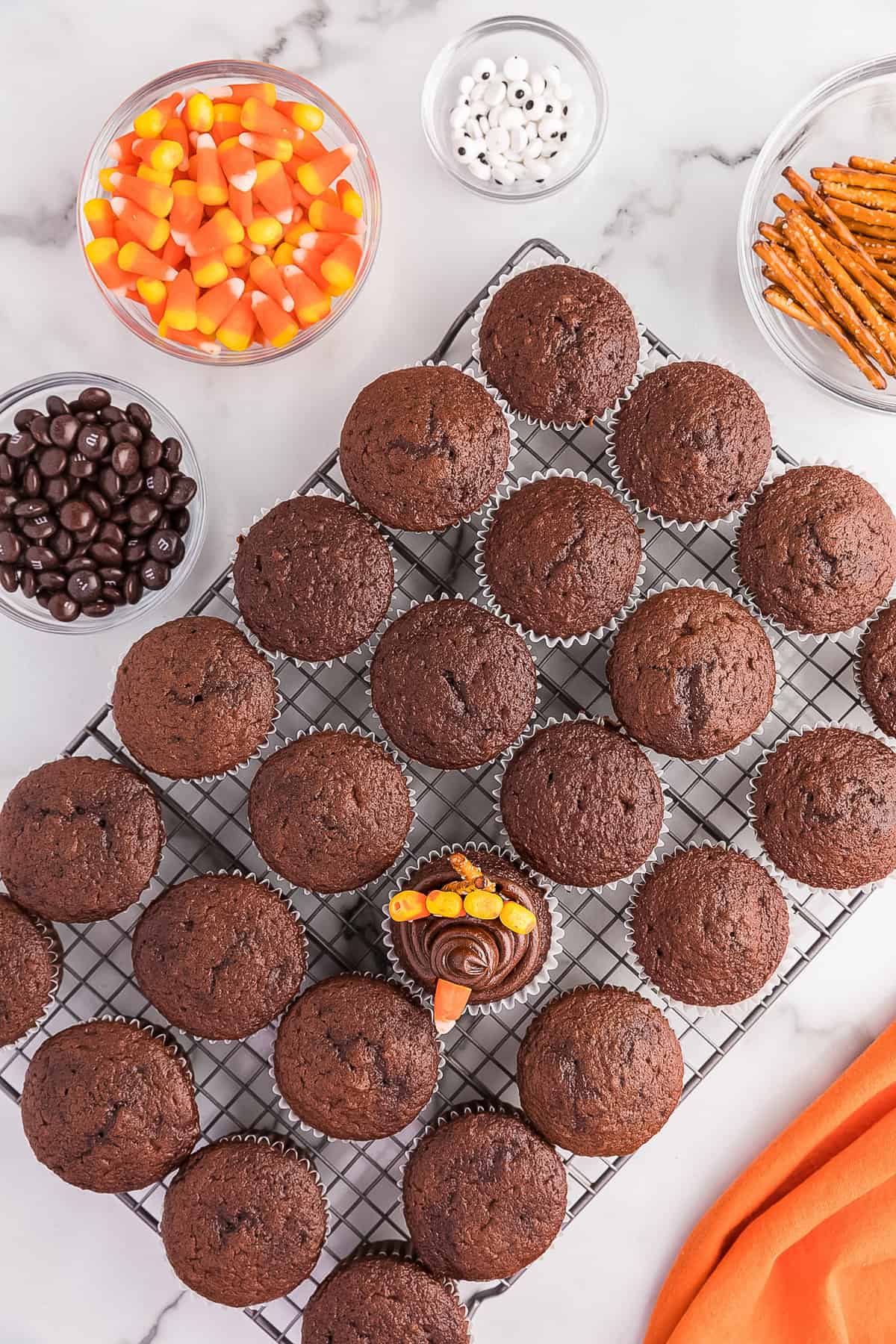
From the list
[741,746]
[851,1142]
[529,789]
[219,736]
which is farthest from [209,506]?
[851,1142]

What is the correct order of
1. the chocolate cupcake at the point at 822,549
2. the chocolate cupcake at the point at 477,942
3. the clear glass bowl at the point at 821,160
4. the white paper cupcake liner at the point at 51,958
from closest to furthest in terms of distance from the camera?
the chocolate cupcake at the point at 477,942 → the chocolate cupcake at the point at 822,549 → the white paper cupcake liner at the point at 51,958 → the clear glass bowl at the point at 821,160

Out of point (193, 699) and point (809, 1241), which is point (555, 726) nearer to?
point (193, 699)

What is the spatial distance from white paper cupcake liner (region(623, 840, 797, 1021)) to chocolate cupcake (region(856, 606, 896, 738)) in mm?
552

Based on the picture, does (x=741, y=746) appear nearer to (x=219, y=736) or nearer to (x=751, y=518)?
(x=751, y=518)

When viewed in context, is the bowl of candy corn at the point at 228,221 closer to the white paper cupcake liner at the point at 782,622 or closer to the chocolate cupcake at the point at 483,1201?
the white paper cupcake liner at the point at 782,622

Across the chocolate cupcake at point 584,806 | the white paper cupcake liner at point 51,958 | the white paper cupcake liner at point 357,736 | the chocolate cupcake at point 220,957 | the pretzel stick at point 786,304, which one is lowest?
the white paper cupcake liner at point 51,958

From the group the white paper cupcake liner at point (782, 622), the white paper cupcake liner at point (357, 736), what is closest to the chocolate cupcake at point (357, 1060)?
the white paper cupcake liner at point (357, 736)

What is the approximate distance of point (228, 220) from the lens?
2.79 meters

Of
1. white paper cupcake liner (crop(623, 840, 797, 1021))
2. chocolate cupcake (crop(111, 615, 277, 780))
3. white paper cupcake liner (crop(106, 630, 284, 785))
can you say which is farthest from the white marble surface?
chocolate cupcake (crop(111, 615, 277, 780))

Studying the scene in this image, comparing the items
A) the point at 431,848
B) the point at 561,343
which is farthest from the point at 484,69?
the point at 431,848

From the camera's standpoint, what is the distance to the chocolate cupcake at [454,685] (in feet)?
8.51

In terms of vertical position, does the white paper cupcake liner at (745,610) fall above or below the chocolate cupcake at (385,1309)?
above

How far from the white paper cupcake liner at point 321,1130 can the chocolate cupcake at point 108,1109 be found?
259mm

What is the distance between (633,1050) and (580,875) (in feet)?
1.60
